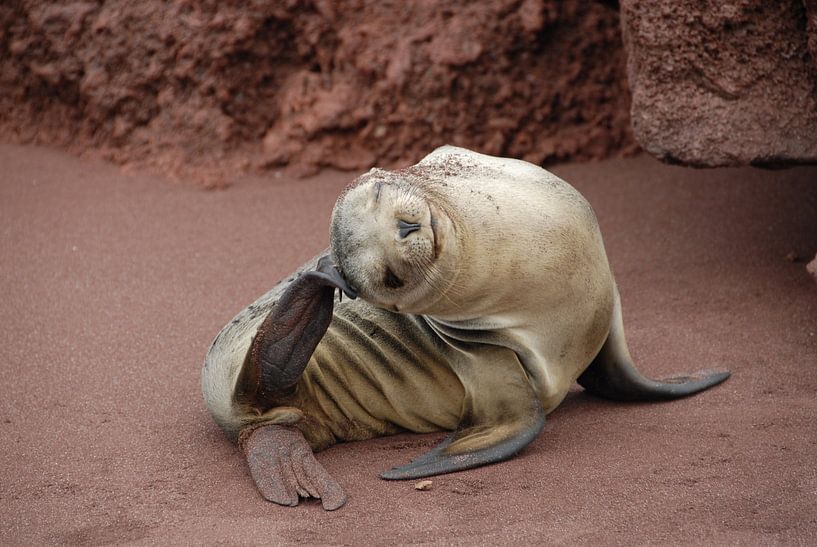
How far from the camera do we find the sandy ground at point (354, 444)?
10.6ft

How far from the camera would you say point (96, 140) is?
21.6 ft

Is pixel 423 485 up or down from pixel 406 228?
down

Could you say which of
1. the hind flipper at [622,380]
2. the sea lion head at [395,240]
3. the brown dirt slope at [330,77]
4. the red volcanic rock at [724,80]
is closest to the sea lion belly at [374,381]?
the sea lion head at [395,240]

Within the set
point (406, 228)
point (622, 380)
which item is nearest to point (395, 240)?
point (406, 228)

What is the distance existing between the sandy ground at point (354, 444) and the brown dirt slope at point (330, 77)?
247mm

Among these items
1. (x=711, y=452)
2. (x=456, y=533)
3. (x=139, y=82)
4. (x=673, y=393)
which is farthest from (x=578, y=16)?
(x=456, y=533)

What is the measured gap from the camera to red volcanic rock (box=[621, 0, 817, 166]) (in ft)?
15.3

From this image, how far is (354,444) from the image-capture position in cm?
393

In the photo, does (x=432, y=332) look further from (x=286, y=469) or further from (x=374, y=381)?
(x=286, y=469)

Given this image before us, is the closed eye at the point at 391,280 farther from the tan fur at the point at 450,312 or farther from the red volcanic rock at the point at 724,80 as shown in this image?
the red volcanic rock at the point at 724,80

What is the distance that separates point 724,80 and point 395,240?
2.15 meters

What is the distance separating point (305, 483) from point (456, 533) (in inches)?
22.3

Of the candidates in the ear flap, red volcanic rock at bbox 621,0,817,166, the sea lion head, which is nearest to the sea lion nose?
the sea lion head

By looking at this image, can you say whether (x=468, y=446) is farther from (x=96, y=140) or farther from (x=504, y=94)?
(x=96, y=140)
